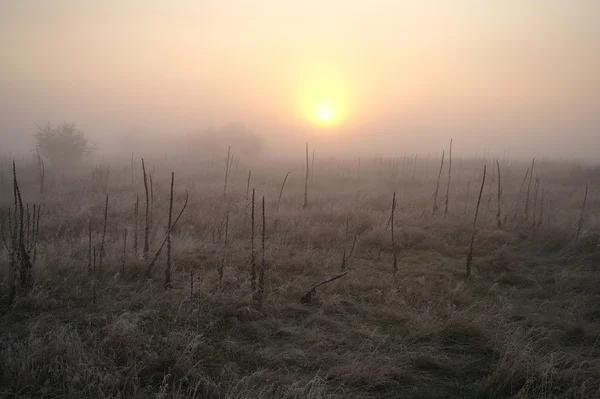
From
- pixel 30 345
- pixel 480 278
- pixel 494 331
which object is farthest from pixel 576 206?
pixel 30 345

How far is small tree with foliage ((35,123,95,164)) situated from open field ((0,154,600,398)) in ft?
79.2

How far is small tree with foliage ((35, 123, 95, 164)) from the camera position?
2867cm

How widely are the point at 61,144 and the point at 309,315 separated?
105ft

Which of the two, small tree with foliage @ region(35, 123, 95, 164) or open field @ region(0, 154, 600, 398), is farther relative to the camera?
small tree with foliage @ region(35, 123, 95, 164)

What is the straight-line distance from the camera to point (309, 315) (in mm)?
4852

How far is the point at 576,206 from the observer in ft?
41.4

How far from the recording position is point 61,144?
2891 cm

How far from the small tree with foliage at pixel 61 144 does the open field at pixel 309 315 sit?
2413cm

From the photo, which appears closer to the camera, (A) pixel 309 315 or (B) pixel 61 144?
(A) pixel 309 315

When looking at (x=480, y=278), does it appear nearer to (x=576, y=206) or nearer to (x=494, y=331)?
(x=494, y=331)

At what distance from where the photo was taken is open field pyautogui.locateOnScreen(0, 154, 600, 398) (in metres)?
3.32

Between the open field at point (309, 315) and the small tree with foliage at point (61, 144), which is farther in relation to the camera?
the small tree with foliage at point (61, 144)

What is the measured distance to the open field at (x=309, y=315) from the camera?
10.9 ft

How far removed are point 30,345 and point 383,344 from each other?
3.74 metres
